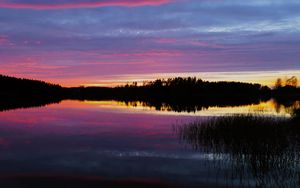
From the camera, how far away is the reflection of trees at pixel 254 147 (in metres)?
13.9

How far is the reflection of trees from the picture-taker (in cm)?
1388

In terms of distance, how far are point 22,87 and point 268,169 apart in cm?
16402

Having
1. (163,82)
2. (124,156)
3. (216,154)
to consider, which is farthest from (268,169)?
(163,82)

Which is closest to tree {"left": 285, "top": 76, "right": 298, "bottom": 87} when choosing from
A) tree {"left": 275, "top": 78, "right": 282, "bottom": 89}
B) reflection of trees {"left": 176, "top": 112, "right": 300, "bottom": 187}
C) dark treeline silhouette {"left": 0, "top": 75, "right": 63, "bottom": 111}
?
tree {"left": 275, "top": 78, "right": 282, "bottom": 89}

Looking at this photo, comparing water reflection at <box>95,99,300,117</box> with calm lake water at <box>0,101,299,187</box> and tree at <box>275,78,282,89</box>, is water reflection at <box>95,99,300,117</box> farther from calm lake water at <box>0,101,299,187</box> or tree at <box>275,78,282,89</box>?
tree at <box>275,78,282,89</box>

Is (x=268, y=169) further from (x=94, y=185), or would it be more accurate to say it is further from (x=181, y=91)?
(x=181, y=91)

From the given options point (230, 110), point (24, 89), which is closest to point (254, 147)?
point (230, 110)

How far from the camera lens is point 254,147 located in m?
17.8

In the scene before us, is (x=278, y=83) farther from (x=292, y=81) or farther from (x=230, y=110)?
(x=230, y=110)

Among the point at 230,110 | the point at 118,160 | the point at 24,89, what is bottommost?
the point at 118,160

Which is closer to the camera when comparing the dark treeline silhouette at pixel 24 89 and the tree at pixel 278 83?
the dark treeline silhouette at pixel 24 89

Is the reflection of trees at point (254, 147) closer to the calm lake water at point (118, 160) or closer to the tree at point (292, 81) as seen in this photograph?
the calm lake water at point (118, 160)

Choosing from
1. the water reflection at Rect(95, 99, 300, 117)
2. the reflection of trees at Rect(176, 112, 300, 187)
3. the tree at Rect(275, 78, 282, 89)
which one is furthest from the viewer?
the tree at Rect(275, 78, 282, 89)

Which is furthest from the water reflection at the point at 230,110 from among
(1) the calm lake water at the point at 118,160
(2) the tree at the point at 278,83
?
(2) the tree at the point at 278,83
